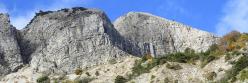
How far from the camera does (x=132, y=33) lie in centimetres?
18700

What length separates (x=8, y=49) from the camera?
16762cm

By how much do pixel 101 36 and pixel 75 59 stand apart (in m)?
6.39

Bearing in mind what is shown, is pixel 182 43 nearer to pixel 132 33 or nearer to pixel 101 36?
pixel 132 33

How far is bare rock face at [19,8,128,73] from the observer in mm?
164250

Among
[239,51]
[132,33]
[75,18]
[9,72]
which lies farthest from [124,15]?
[239,51]

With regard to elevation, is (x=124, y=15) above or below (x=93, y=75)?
above

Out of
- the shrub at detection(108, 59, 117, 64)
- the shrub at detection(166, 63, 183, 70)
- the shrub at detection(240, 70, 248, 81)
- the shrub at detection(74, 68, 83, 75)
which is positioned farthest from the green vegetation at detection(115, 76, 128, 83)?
the shrub at detection(240, 70, 248, 81)

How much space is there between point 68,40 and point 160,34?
2401 centimetres

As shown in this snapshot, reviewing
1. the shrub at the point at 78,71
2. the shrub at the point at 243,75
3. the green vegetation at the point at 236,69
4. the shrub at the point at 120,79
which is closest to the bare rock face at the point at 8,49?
the shrub at the point at 78,71

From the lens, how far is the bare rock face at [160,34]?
182875mm

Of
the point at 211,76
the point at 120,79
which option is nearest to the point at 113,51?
the point at 120,79

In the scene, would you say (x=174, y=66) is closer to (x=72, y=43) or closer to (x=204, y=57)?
(x=204, y=57)

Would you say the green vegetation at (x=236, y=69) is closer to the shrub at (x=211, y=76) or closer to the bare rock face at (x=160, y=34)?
the shrub at (x=211, y=76)

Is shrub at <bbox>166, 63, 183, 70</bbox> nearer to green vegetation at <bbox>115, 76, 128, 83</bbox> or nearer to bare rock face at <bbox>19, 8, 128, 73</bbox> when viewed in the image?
green vegetation at <bbox>115, 76, 128, 83</bbox>
